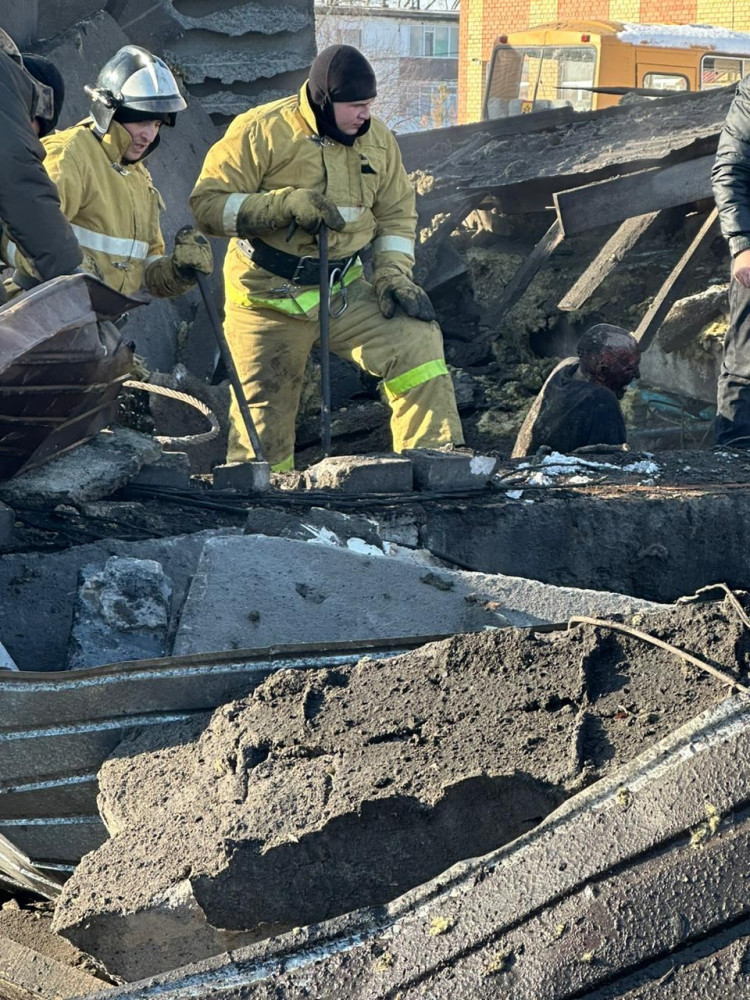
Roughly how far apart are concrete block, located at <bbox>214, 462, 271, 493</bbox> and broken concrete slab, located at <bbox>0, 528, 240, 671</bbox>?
2.02 ft

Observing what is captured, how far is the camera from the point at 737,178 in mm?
5309

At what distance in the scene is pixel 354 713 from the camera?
2529mm

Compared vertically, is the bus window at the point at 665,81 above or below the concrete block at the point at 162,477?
above

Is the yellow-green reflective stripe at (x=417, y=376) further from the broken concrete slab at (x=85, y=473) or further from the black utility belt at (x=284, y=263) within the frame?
the broken concrete slab at (x=85, y=473)

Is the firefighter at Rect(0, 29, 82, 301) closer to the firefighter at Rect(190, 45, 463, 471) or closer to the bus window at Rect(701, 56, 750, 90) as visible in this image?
the firefighter at Rect(190, 45, 463, 471)

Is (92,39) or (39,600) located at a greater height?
(92,39)

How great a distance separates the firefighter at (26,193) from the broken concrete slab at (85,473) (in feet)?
2.04

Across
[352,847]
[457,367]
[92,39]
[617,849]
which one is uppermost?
[92,39]

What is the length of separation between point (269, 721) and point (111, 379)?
6.21 ft

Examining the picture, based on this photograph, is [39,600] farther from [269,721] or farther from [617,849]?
[617,849]

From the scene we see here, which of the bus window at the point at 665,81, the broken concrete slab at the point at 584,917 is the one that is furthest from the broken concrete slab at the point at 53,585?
the bus window at the point at 665,81

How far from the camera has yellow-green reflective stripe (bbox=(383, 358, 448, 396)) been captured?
5371 mm

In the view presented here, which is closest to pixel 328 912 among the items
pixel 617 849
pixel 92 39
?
pixel 617 849

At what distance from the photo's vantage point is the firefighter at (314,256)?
209 inches
